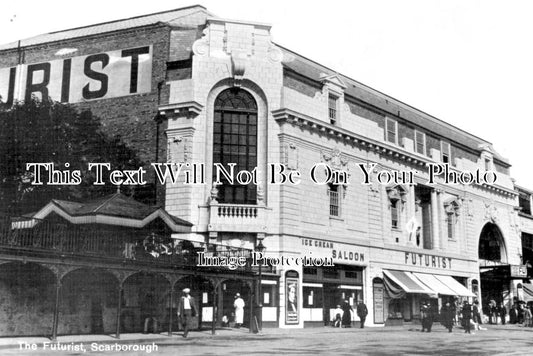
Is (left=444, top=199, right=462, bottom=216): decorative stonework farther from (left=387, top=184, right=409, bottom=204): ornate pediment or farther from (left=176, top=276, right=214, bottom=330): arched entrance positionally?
(left=176, top=276, right=214, bottom=330): arched entrance

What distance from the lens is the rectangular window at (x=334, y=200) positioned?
37.4 metres

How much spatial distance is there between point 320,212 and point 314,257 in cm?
266

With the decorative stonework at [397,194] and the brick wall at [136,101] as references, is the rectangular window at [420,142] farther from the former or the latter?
the brick wall at [136,101]

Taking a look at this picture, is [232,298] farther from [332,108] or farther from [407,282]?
[407,282]

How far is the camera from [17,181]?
31016 mm

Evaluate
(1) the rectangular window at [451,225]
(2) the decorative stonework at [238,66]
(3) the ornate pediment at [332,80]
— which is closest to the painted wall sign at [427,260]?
(1) the rectangular window at [451,225]

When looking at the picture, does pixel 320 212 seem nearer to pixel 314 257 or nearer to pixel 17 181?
pixel 314 257

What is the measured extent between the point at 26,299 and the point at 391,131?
28017mm

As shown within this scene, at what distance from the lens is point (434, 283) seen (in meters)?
43.2

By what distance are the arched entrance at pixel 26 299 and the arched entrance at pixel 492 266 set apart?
37.6m

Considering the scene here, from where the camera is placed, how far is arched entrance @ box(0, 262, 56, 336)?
69.5ft

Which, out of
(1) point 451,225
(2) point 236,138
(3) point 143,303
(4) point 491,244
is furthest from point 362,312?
(4) point 491,244

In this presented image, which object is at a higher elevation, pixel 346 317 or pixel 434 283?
pixel 434 283

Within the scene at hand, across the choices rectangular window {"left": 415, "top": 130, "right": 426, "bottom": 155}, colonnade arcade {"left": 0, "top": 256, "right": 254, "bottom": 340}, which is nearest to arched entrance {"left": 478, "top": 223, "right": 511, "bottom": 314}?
rectangular window {"left": 415, "top": 130, "right": 426, "bottom": 155}
